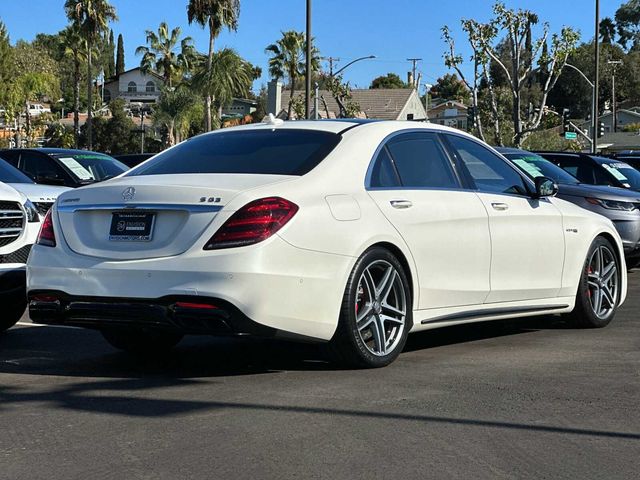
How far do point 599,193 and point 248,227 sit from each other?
7.78 meters

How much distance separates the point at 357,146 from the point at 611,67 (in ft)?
347

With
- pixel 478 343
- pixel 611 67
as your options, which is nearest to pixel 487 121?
pixel 611 67

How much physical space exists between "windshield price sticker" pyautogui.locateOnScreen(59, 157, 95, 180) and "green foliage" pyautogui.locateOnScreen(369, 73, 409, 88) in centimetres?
11363

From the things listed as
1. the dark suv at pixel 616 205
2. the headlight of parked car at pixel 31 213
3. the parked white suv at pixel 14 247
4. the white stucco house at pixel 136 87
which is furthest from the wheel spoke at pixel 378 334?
the white stucco house at pixel 136 87

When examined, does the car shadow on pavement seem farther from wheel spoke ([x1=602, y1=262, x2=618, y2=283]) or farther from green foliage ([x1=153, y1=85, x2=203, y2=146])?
green foliage ([x1=153, y1=85, x2=203, y2=146])

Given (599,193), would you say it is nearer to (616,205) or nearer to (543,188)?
(616,205)

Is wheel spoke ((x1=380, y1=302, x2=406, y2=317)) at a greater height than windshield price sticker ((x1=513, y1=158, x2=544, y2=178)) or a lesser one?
lesser

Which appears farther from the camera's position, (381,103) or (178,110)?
(381,103)

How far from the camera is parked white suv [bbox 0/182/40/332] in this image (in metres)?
7.46

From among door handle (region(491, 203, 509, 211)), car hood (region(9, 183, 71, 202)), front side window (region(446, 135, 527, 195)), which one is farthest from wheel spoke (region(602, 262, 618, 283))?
car hood (region(9, 183, 71, 202))

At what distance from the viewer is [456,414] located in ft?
17.2

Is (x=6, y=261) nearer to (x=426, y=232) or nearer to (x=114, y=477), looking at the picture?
(x=426, y=232)

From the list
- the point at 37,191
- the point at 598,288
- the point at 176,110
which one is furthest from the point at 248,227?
the point at 176,110

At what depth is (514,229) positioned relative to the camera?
24.8ft
